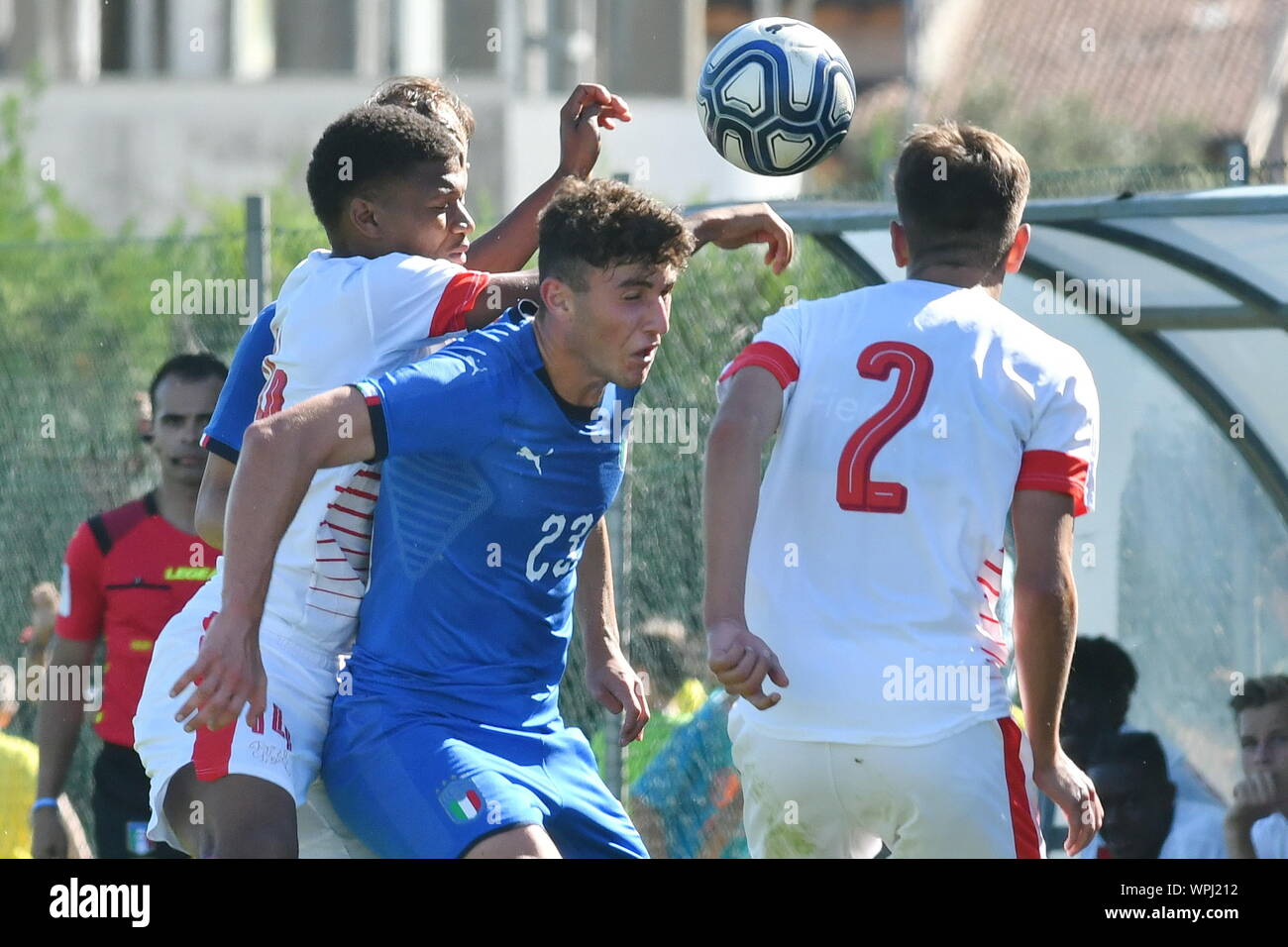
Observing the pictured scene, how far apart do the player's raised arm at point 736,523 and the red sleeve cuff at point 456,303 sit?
0.65m

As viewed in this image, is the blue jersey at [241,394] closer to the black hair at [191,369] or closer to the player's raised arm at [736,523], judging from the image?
the player's raised arm at [736,523]

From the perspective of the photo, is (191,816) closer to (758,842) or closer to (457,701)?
(457,701)

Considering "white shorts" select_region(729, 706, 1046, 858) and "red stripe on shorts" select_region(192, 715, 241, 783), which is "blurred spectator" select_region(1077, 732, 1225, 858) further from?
"red stripe on shorts" select_region(192, 715, 241, 783)

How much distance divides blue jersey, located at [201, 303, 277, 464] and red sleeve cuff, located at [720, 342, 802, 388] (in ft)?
3.91

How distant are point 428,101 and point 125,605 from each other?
8.49 ft

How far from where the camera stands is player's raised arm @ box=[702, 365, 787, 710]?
402 cm

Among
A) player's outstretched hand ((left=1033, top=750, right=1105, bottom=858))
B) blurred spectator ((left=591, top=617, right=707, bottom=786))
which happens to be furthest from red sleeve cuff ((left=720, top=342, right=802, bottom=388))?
blurred spectator ((left=591, top=617, right=707, bottom=786))

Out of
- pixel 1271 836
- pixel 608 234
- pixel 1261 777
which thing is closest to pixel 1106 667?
pixel 1261 777

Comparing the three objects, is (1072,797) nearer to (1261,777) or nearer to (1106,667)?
(1261,777)

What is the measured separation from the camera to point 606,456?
14.3 feet

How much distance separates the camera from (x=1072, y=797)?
170 inches

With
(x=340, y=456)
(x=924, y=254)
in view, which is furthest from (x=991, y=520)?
(x=340, y=456)

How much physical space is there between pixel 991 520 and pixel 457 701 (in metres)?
1.28

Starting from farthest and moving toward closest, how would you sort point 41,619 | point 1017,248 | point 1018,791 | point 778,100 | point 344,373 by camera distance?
point 41,619 → point 778,100 → point 1017,248 → point 344,373 → point 1018,791
